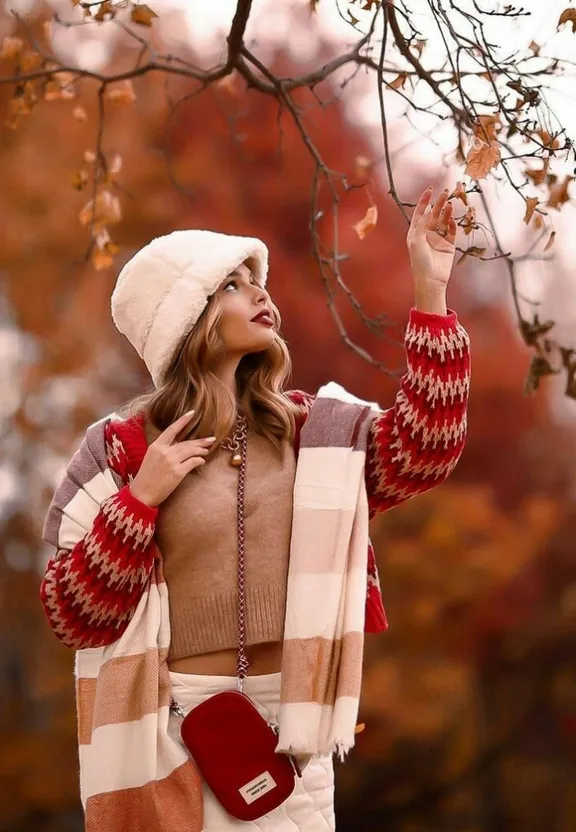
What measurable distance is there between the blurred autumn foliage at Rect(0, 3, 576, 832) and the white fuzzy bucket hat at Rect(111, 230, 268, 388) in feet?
8.51

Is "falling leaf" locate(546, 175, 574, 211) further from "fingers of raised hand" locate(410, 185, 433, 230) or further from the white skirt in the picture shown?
the white skirt

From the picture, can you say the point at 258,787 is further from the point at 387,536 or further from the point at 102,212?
the point at 387,536

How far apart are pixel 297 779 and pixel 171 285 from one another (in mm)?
733

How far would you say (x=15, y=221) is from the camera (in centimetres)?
445

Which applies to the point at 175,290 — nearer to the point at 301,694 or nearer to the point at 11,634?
the point at 301,694

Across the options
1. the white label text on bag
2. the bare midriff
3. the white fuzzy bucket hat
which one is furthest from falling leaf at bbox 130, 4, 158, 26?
the white label text on bag

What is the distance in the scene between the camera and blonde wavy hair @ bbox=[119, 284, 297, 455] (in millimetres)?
1694

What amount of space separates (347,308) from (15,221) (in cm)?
133

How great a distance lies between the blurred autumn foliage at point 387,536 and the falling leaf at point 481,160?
285 centimetres

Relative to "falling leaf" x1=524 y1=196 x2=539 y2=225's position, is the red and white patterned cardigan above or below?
below

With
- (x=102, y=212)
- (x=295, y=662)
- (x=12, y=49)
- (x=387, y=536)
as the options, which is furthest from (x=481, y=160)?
(x=387, y=536)

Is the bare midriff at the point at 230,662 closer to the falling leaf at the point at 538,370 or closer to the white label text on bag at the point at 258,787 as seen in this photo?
the white label text on bag at the point at 258,787

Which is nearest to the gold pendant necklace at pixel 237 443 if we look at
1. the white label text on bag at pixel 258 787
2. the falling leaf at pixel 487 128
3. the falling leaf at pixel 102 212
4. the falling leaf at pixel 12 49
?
the white label text on bag at pixel 258 787

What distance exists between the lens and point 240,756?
5.08ft
